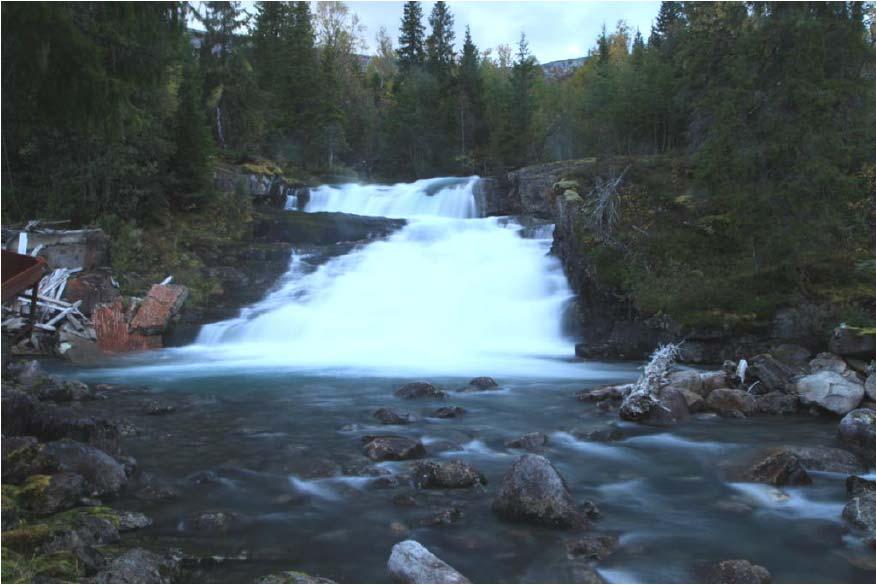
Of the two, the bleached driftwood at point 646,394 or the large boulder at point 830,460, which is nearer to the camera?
the large boulder at point 830,460

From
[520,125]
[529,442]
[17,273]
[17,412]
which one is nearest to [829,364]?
[529,442]

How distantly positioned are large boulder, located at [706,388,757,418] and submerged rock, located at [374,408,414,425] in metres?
4.49

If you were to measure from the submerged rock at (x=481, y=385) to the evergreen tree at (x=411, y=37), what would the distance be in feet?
200

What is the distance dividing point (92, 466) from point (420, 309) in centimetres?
1433

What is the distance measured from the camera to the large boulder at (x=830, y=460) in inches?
283

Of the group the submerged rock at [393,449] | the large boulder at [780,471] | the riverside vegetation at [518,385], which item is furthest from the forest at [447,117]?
the large boulder at [780,471]

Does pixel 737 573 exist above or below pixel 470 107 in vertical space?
below

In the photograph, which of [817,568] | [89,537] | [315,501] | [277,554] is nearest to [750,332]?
[817,568]

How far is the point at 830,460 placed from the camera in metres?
7.30

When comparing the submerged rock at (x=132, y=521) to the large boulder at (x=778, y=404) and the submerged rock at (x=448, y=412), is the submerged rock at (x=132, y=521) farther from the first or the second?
the large boulder at (x=778, y=404)

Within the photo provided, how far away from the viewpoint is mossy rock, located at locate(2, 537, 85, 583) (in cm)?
370

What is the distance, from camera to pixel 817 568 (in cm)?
508

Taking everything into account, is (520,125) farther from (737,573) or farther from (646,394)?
(737,573)

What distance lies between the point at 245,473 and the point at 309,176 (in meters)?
32.1
